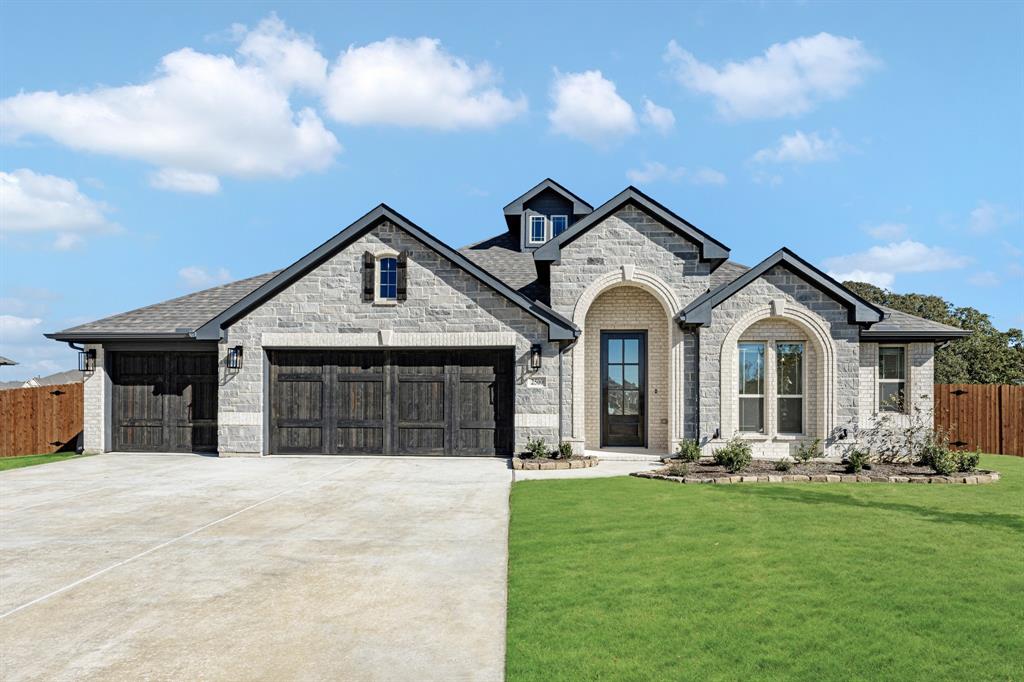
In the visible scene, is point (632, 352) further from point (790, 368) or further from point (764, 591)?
point (764, 591)

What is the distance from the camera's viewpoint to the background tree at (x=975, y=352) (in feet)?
99.2

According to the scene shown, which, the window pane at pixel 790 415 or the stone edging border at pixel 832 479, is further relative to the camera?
the window pane at pixel 790 415

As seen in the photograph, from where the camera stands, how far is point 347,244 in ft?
50.0

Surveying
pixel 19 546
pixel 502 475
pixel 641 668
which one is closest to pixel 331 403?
pixel 502 475

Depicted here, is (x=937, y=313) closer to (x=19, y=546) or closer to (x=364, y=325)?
(x=364, y=325)

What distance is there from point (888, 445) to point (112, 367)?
19.4m

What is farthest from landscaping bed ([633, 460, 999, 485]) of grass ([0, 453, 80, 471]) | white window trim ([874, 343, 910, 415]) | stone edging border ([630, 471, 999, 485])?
grass ([0, 453, 80, 471])

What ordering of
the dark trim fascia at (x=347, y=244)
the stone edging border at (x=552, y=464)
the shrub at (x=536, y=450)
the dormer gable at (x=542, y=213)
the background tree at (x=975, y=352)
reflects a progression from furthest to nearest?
the background tree at (x=975, y=352) < the dormer gable at (x=542, y=213) < the dark trim fascia at (x=347, y=244) < the shrub at (x=536, y=450) < the stone edging border at (x=552, y=464)

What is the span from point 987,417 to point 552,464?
14.3m

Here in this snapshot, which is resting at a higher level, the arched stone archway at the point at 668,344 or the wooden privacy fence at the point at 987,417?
the arched stone archway at the point at 668,344

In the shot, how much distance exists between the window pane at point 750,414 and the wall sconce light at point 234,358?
474 inches

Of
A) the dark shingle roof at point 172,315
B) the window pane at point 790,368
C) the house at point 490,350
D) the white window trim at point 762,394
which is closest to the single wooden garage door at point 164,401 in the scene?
the house at point 490,350

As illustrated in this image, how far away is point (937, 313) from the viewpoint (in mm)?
34000

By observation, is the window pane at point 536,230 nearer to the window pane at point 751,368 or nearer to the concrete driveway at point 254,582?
the window pane at point 751,368
